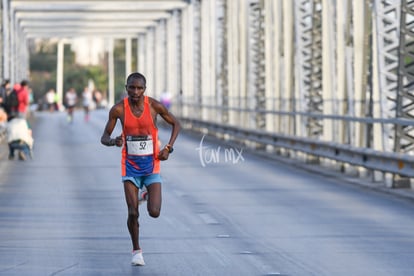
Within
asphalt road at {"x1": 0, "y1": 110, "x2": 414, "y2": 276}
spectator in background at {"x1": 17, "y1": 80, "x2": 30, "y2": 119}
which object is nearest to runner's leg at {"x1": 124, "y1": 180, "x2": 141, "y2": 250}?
asphalt road at {"x1": 0, "y1": 110, "x2": 414, "y2": 276}

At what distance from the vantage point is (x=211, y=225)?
1461 cm

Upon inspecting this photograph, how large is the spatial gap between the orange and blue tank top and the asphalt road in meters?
0.77

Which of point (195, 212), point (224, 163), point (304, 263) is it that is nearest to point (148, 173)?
point (304, 263)

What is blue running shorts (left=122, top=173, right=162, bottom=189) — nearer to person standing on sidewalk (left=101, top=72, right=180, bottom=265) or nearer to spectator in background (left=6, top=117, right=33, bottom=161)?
person standing on sidewalk (left=101, top=72, right=180, bottom=265)

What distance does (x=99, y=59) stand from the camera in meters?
175

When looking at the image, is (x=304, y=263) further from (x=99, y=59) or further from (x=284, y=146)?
(x=99, y=59)

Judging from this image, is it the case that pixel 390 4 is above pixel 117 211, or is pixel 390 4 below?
above

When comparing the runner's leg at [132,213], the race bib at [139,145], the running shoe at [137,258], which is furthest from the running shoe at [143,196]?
the running shoe at [137,258]

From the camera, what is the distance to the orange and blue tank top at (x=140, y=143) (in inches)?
450

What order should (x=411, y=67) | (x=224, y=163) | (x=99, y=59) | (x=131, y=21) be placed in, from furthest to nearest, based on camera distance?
(x=99, y=59)
(x=131, y=21)
(x=224, y=163)
(x=411, y=67)

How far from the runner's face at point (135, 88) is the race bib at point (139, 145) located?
0.38 meters

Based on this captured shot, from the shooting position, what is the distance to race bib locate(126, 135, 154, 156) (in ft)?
37.5

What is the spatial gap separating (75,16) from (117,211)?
51593 millimetres

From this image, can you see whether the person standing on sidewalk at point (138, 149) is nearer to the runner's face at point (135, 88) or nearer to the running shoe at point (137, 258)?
the runner's face at point (135, 88)
